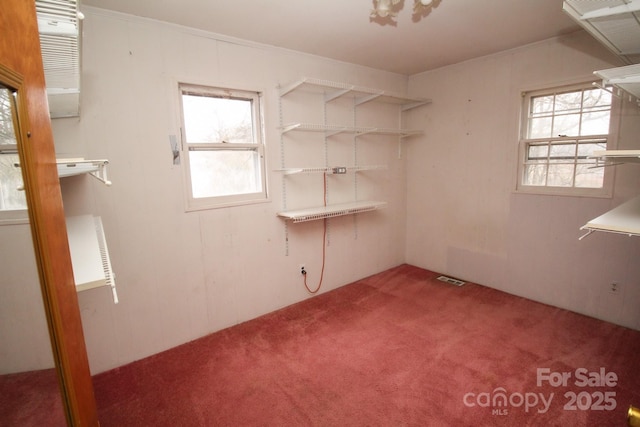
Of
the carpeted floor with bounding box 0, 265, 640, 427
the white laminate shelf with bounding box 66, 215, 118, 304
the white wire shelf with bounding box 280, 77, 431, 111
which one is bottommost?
the carpeted floor with bounding box 0, 265, 640, 427

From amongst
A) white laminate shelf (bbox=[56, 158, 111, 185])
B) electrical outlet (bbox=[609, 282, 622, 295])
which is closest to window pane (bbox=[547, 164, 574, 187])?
electrical outlet (bbox=[609, 282, 622, 295])

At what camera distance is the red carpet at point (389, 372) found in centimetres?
183

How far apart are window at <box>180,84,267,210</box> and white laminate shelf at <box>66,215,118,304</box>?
91 cm

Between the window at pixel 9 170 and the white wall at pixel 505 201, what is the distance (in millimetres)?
3674

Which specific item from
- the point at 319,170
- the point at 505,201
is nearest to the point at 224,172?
the point at 319,170

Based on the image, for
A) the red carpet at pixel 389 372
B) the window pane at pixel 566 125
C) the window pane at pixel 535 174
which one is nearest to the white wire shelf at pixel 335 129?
the window pane at pixel 535 174

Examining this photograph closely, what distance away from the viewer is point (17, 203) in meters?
0.85

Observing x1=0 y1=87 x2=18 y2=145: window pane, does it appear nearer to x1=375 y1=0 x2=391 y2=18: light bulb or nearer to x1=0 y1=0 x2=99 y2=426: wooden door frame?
x1=0 y1=0 x2=99 y2=426: wooden door frame

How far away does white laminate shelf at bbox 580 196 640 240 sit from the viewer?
1.27 meters

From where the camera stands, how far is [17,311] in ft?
2.91

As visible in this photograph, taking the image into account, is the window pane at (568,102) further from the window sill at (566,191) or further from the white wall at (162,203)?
the white wall at (162,203)

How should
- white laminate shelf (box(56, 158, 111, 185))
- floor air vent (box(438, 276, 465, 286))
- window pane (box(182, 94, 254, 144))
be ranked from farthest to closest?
floor air vent (box(438, 276, 465, 286)) → window pane (box(182, 94, 254, 144)) → white laminate shelf (box(56, 158, 111, 185))

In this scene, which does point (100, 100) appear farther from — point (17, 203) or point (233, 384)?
point (233, 384)

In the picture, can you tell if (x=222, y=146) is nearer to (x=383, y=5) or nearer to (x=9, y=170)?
(x=383, y=5)
